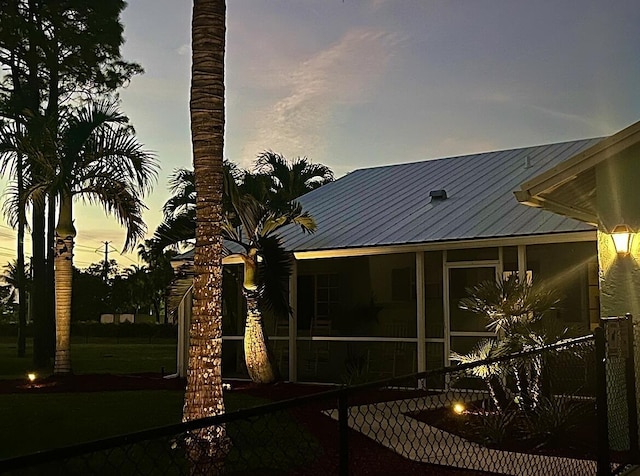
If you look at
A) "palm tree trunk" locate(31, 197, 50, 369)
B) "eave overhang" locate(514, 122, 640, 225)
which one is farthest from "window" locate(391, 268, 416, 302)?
"palm tree trunk" locate(31, 197, 50, 369)

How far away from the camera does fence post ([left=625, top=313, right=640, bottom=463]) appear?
6395 millimetres

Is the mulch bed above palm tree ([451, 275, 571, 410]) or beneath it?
beneath

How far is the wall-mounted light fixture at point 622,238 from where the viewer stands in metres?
7.39

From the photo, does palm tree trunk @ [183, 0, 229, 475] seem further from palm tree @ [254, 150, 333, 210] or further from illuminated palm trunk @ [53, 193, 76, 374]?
palm tree @ [254, 150, 333, 210]

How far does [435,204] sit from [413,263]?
155 cm

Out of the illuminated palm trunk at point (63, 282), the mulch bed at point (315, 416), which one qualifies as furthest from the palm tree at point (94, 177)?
the mulch bed at point (315, 416)

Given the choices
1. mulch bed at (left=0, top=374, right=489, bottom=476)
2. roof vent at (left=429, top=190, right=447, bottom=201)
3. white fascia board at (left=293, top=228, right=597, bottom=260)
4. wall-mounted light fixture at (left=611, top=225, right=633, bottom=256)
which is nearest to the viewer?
mulch bed at (left=0, top=374, right=489, bottom=476)

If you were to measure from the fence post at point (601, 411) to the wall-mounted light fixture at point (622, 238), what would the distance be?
82.2 inches

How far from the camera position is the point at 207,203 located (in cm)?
811

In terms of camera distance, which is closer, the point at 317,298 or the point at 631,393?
the point at 631,393

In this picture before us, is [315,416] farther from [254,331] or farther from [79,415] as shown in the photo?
[254,331]

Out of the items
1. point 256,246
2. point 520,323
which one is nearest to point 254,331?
point 256,246

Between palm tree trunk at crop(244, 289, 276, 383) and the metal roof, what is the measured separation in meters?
1.83

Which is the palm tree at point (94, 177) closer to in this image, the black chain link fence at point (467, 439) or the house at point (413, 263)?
the house at point (413, 263)
